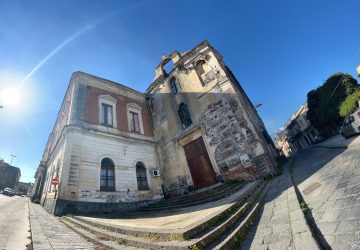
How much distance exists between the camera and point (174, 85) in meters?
16.4

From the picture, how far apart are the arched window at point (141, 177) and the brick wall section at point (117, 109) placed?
2.88 m

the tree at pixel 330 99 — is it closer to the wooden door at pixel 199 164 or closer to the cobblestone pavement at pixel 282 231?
the wooden door at pixel 199 164

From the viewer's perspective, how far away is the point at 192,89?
1463 centimetres

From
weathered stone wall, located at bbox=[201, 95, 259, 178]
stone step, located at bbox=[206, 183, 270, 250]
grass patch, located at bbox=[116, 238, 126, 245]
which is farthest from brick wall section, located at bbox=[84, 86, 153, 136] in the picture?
stone step, located at bbox=[206, 183, 270, 250]

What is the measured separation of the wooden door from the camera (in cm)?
1239

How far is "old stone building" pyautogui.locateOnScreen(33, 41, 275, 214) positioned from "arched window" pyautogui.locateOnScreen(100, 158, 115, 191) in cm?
6

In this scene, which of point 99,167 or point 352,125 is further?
point 352,125

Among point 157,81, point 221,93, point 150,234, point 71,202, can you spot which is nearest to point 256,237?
point 150,234

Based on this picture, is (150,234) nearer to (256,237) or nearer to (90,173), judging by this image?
(256,237)

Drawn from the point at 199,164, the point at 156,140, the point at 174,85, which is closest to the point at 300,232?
the point at 199,164

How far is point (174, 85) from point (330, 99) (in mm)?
18712

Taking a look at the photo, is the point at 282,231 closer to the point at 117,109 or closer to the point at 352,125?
the point at 117,109

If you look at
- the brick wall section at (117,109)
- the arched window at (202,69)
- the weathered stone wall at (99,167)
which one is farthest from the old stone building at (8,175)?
the arched window at (202,69)

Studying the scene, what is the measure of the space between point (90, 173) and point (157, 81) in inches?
402
